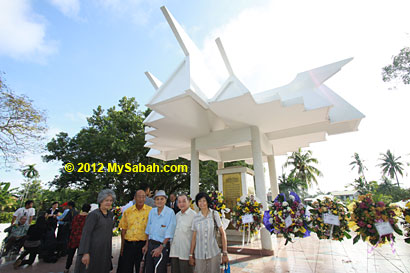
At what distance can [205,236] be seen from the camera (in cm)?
293

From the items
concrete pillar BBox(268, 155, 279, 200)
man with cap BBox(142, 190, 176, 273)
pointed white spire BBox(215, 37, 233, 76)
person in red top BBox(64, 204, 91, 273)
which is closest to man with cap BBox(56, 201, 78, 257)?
person in red top BBox(64, 204, 91, 273)

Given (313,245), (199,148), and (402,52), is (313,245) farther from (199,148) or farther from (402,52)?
(402,52)

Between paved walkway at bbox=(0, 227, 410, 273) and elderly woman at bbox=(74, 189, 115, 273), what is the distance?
9.45 ft

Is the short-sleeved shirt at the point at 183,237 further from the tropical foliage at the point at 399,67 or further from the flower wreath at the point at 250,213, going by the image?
the tropical foliage at the point at 399,67

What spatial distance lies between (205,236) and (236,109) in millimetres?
3906


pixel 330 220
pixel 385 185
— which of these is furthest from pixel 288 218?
pixel 385 185

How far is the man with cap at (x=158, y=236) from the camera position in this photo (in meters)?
3.00

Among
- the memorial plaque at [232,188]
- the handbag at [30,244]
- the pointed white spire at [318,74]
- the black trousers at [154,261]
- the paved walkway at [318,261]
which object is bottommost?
the paved walkway at [318,261]

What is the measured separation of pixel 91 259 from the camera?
109 inches

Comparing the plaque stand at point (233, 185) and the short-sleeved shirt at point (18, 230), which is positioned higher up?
the plaque stand at point (233, 185)

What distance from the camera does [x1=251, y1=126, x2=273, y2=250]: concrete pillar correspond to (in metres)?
5.89

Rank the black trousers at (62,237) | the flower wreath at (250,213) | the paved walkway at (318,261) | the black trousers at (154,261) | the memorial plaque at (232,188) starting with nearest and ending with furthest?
the black trousers at (154,261) → the paved walkway at (318,261) → the flower wreath at (250,213) → the black trousers at (62,237) → the memorial plaque at (232,188)

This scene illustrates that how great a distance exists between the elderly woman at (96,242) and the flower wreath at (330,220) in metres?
3.73

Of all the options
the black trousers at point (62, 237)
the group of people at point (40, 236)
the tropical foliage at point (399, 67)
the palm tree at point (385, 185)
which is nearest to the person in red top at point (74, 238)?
the group of people at point (40, 236)
